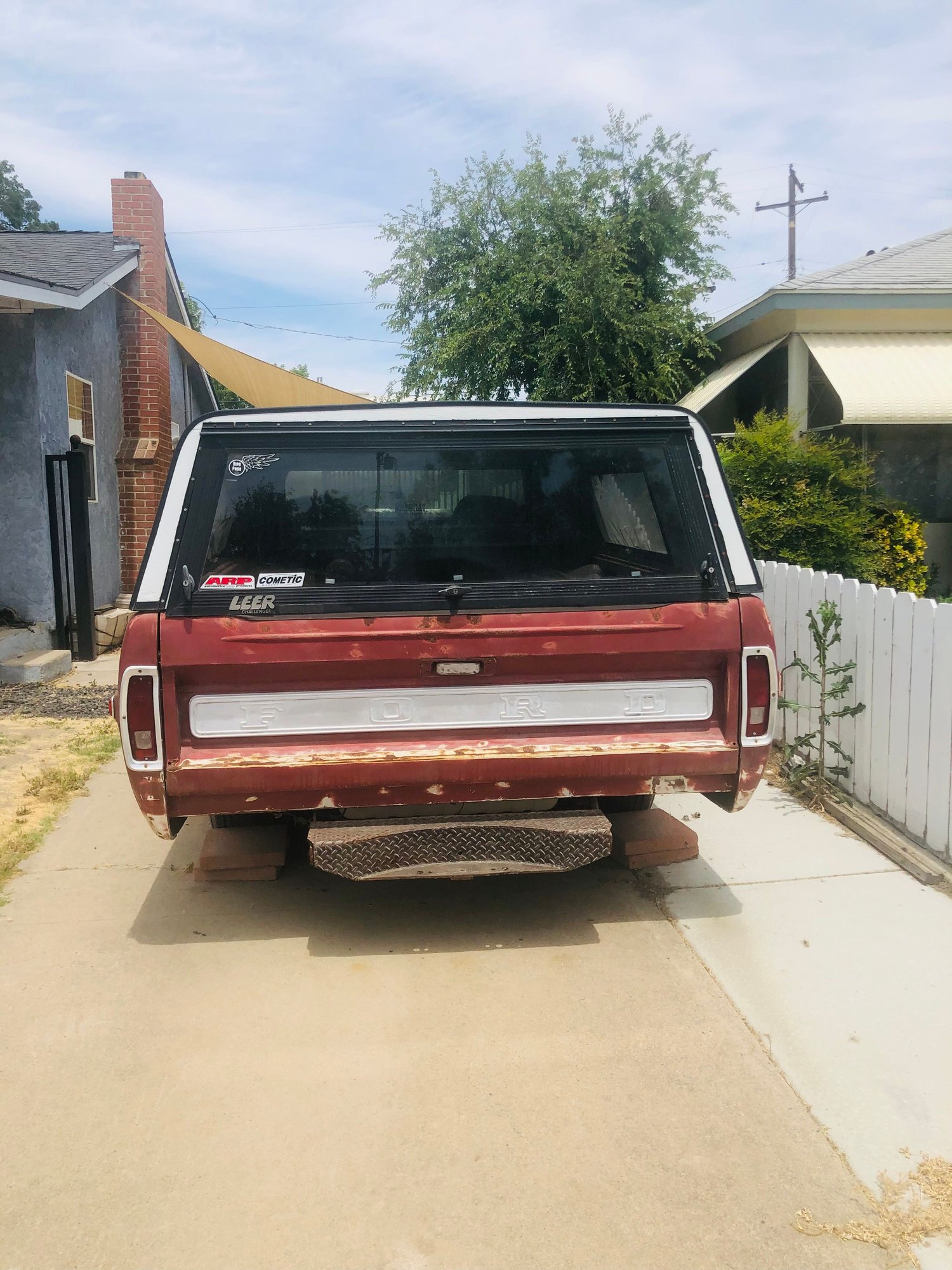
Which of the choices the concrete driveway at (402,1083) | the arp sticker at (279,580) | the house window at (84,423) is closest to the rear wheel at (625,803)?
the concrete driveway at (402,1083)

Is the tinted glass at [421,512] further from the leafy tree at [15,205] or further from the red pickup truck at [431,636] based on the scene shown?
the leafy tree at [15,205]

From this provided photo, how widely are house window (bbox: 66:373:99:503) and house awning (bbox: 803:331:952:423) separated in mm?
7727

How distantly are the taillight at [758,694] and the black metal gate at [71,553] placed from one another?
7.59m

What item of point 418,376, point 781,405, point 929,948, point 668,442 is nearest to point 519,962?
point 929,948

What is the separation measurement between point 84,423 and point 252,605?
868 cm

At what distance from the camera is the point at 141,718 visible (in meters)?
3.54

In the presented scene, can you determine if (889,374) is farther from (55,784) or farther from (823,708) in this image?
(55,784)

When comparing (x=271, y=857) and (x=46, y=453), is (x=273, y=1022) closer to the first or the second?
(x=271, y=857)

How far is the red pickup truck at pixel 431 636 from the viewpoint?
359cm

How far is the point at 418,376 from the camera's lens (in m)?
16.6

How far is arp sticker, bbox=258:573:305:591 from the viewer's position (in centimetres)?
364

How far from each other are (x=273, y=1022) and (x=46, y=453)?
7776 millimetres

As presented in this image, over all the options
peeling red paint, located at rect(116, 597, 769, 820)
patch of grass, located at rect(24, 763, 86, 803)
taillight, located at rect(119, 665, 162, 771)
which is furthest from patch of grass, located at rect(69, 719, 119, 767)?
peeling red paint, located at rect(116, 597, 769, 820)

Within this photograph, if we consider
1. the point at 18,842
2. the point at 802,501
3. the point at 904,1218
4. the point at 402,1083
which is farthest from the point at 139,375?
the point at 904,1218
